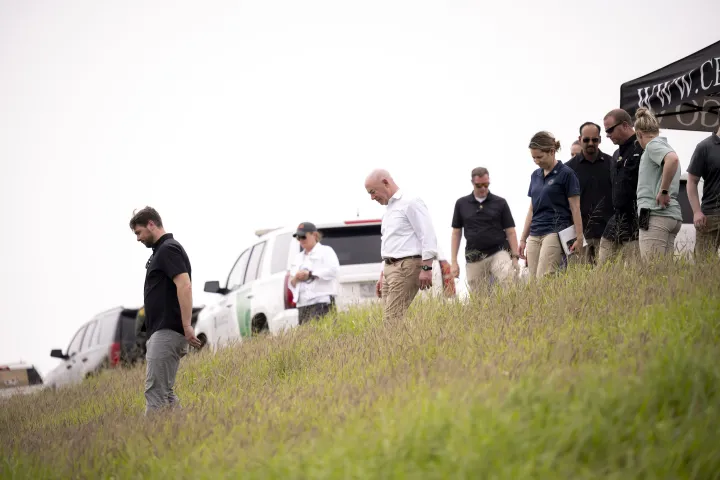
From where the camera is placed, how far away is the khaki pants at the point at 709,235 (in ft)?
24.5

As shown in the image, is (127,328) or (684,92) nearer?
(684,92)

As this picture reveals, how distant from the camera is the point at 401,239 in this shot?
26.0ft

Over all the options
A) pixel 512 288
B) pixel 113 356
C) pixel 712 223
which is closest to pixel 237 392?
pixel 512 288

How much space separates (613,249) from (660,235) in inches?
32.6

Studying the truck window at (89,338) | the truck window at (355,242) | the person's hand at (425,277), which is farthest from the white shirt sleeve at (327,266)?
the truck window at (89,338)

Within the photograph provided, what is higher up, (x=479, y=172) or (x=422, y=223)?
(x=479, y=172)

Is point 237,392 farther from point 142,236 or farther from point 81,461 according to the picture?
point 81,461

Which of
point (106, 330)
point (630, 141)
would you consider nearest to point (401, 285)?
point (630, 141)

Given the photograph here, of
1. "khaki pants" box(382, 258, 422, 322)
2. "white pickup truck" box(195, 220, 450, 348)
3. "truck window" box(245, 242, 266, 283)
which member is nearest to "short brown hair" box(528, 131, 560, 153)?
"khaki pants" box(382, 258, 422, 322)

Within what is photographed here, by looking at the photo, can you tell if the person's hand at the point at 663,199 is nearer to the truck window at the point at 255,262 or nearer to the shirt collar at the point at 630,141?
the shirt collar at the point at 630,141

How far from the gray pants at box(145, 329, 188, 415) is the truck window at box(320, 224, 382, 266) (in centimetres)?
388

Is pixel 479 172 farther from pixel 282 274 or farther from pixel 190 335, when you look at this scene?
pixel 190 335

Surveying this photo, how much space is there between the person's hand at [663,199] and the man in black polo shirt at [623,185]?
2.48ft

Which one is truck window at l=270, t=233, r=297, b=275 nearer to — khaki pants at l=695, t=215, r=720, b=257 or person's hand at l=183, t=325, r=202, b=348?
person's hand at l=183, t=325, r=202, b=348
